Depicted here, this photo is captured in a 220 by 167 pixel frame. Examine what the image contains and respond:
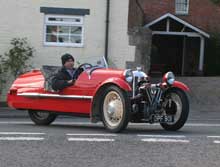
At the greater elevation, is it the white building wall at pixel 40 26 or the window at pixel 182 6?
the window at pixel 182 6

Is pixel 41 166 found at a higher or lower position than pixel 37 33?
lower

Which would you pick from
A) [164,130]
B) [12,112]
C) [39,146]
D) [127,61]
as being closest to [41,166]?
[39,146]

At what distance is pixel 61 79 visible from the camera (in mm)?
11703

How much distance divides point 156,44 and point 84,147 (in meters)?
30.9

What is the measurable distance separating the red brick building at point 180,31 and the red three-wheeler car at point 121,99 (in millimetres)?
26350

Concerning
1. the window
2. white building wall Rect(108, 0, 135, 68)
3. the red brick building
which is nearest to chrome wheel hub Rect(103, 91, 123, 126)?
white building wall Rect(108, 0, 135, 68)

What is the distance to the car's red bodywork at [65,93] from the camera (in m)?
11.0

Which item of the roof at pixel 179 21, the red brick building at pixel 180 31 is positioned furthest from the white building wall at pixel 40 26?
the red brick building at pixel 180 31

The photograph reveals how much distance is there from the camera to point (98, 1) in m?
22.3

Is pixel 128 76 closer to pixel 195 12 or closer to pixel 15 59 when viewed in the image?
pixel 15 59

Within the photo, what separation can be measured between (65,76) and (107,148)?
3324mm

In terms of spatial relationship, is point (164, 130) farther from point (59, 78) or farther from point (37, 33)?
point (37, 33)

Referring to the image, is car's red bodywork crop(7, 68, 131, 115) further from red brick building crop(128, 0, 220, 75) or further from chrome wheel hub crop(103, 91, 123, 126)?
red brick building crop(128, 0, 220, 75)

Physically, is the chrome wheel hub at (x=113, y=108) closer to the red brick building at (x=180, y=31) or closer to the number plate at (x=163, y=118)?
the number plate at (x=163, y=118)
